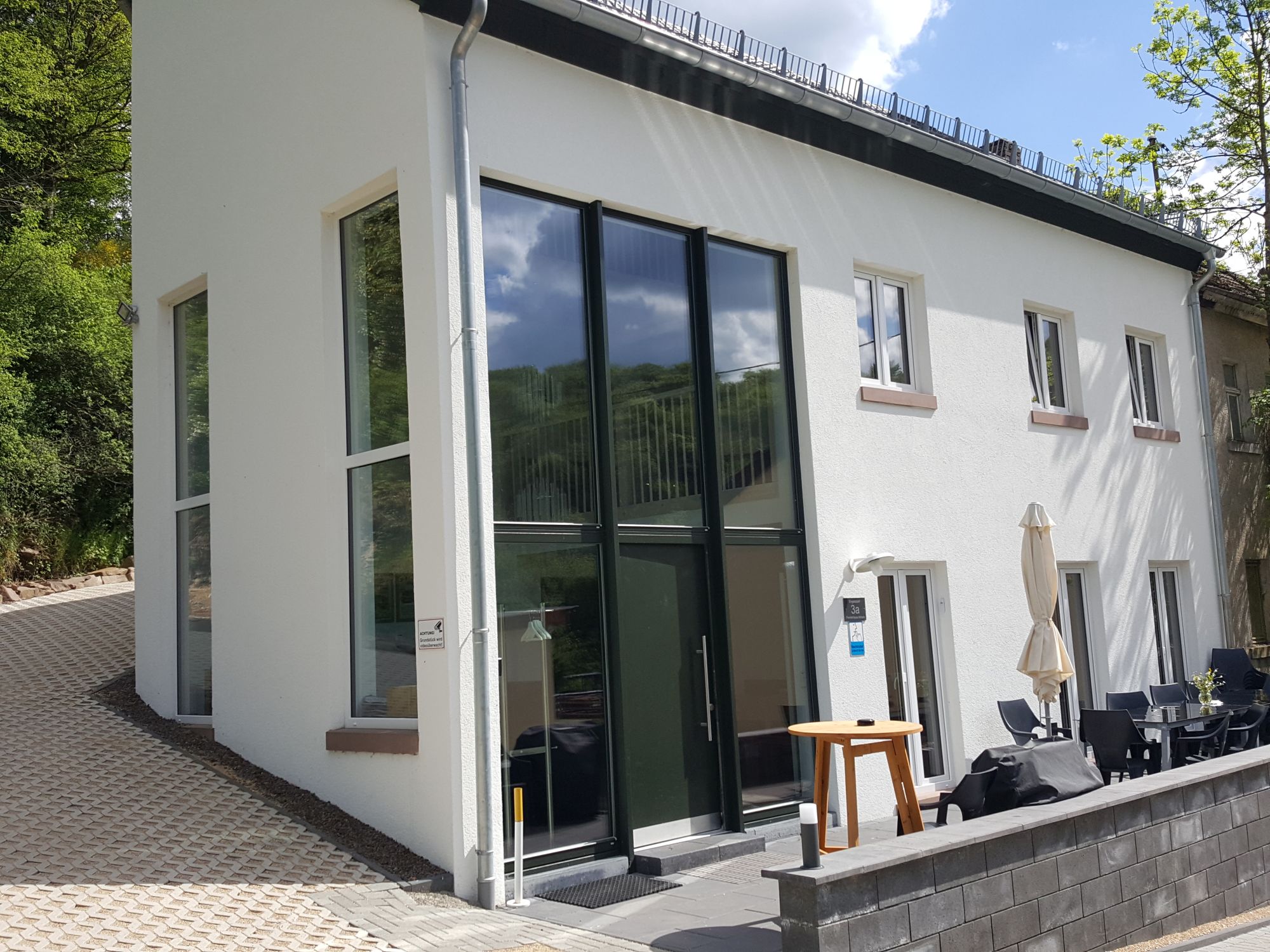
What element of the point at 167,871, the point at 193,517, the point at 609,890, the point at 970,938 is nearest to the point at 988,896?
the point at 970,938

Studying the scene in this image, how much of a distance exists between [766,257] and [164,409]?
5.94 meters

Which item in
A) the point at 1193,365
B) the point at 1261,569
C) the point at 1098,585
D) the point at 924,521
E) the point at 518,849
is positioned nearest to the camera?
the point at 518,849

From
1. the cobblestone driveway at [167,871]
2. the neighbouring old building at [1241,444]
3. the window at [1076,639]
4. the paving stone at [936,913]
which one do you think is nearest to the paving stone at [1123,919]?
the paving stone at [936,913]

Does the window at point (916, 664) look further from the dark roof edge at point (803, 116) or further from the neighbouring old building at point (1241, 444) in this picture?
the neighbouring old building at point (1241, 444)

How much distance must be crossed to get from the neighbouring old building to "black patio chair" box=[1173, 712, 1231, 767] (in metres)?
5.40

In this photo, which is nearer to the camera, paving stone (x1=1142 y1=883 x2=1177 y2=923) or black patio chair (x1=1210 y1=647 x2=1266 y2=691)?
paving stone (x1=1142 y1=883 x2=1177 y2=923)

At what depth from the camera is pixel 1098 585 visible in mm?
12445

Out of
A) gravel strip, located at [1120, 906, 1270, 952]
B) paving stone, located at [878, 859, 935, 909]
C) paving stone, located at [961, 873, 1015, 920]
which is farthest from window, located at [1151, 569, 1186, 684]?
paving stone, located at [878, 859, 935, 909]

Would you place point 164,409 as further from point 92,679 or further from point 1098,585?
point 1098,585

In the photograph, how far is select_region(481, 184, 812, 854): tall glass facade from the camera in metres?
7.79

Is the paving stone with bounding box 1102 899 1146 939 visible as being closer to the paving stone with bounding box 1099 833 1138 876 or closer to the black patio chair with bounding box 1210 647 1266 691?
the paving stone with bounding box 1099 833 1138 876

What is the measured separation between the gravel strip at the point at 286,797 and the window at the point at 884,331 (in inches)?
230

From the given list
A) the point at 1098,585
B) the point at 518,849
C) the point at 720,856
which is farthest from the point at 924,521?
the point at 518,849

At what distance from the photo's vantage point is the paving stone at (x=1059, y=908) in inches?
232
